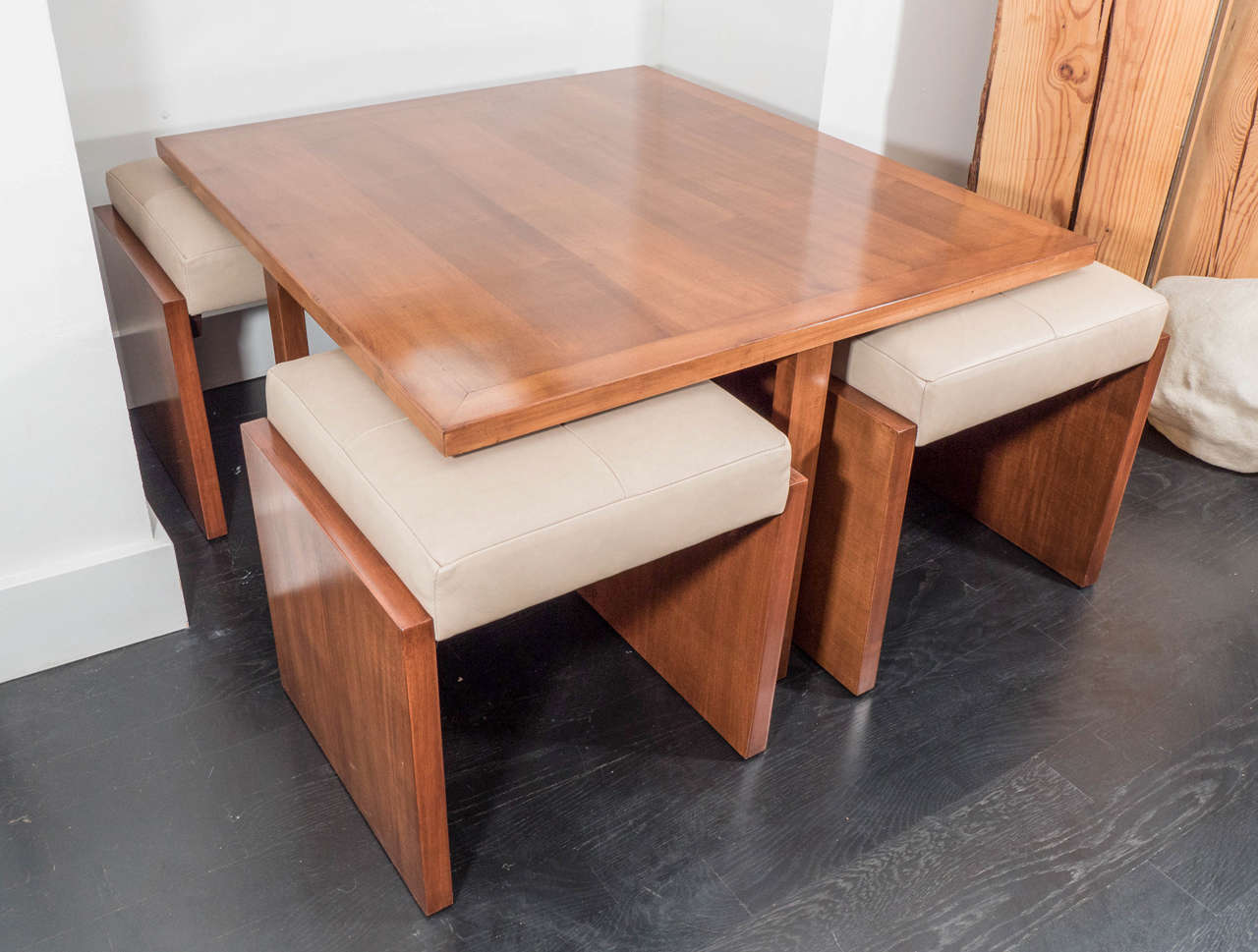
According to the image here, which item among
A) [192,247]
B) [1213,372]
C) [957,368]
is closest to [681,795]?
[957,368]

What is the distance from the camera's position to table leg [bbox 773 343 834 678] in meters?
1.40

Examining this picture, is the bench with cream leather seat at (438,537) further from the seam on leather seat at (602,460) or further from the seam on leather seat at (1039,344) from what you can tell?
the seam on leather seat at (1039,344)

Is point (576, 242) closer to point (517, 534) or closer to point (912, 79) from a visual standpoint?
point (517, 534)

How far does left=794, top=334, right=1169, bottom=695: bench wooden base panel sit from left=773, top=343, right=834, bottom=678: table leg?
52 millimetres

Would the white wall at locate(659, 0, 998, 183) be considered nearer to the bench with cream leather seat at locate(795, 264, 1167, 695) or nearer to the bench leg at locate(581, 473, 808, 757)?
the bench with cream leather seat at locate(795, 264, 1167, 695)

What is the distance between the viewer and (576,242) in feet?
4.90

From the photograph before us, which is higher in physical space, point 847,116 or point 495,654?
point 847,116

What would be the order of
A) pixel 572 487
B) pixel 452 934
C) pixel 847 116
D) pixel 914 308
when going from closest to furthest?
pixel 572 487 → pixel 452 934 → pixel 914 308 → pixel 847 116

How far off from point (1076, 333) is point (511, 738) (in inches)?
36.2

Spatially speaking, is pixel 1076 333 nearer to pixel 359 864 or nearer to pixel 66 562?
pixel 359 864

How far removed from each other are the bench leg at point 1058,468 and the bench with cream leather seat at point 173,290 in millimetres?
1217

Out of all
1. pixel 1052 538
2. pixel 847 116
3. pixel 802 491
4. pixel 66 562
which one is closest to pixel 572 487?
pixel 802 491

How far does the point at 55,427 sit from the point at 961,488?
145cm

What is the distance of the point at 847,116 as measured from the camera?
7.50 ft
